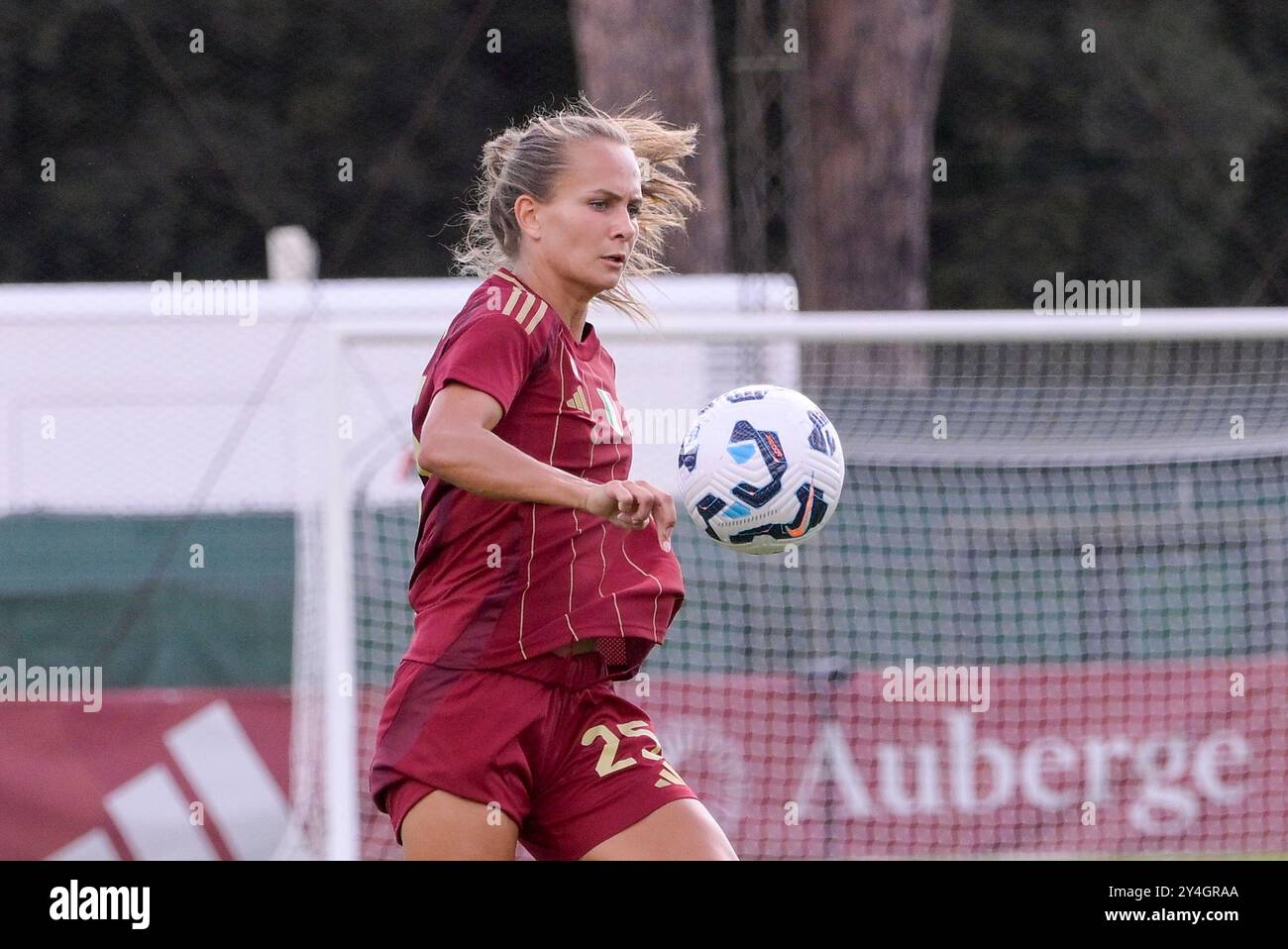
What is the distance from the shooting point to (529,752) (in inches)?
145

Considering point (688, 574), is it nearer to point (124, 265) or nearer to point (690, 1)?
point (690, 1)

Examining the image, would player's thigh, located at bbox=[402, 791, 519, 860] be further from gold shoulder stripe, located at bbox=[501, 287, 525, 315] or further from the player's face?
the player's face

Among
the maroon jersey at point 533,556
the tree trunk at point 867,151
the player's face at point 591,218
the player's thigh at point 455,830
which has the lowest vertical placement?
the player's thigh at point 455,830

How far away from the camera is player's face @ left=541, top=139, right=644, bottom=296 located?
378 cm

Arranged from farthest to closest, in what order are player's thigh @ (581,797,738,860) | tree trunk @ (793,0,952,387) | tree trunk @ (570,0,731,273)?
tree trunk @ (793,0,952,387) < tree trunk @ (570,0,731,273) < player's thigh @ (581,797,738,860)

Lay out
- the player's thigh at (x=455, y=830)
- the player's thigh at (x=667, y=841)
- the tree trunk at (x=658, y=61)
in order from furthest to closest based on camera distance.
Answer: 1. the tree trunk at (x=658, y=61)
2. the player's thigh at (x=667, y=841)
3. the player's thigh at (x=455, y=830)

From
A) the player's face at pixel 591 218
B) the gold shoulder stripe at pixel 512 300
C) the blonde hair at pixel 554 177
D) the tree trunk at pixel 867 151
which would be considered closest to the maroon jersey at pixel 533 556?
the gold shoulder stripe at pixel 512 300

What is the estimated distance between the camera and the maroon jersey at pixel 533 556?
144 inches

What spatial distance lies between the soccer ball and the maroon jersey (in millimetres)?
321

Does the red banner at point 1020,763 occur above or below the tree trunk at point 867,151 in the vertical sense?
below

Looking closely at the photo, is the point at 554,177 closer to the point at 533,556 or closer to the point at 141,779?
the point at 533,556

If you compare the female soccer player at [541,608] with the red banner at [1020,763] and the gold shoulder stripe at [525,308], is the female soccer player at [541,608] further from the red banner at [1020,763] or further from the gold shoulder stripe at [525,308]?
the red banner at [1020,763]

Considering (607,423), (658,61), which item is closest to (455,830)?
(607,423)

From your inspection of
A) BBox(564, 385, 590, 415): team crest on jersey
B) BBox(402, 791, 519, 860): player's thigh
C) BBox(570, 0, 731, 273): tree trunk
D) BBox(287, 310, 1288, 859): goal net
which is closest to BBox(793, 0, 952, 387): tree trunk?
BBox(570, 0, 731, 273): tree trunk
